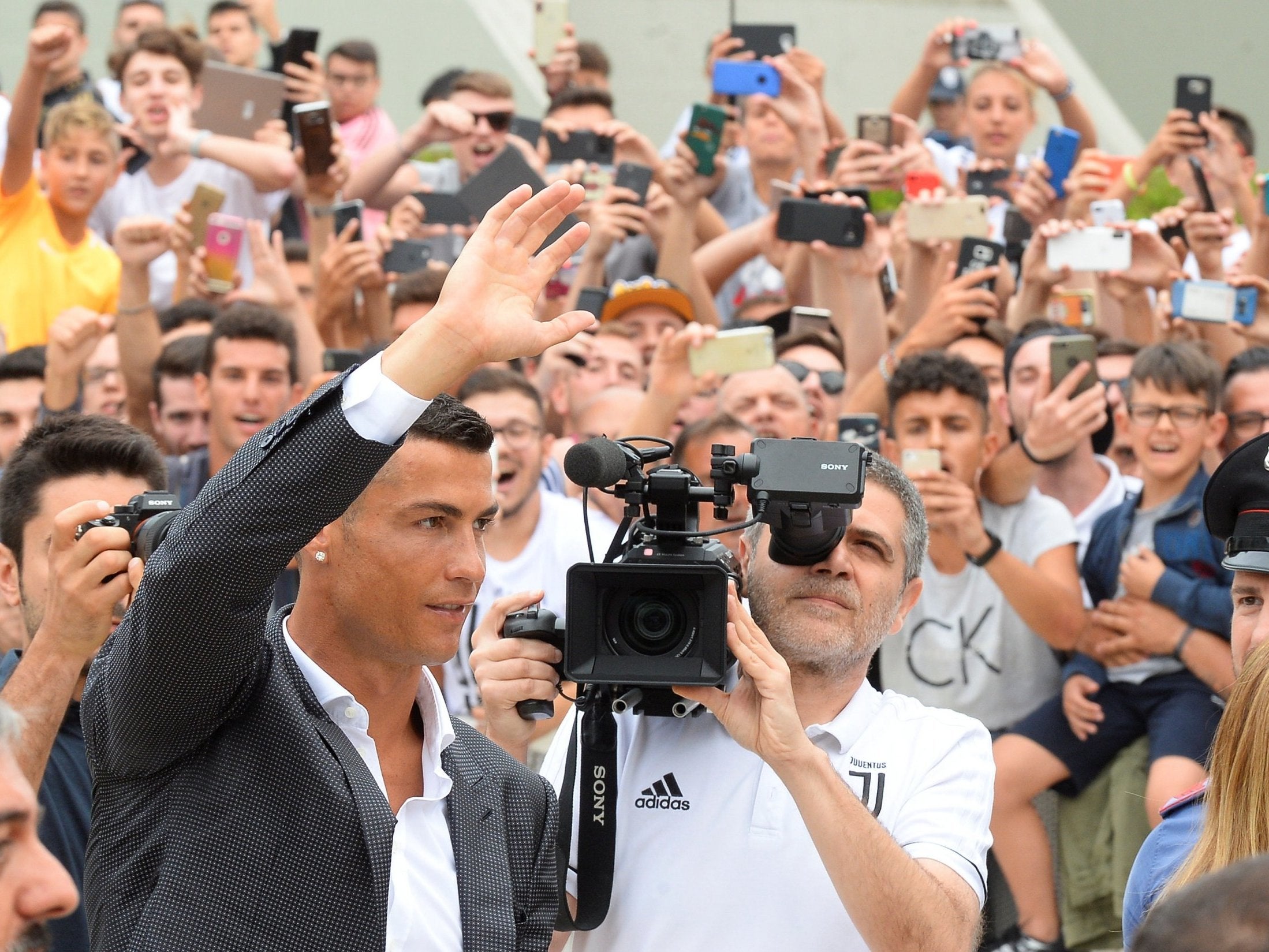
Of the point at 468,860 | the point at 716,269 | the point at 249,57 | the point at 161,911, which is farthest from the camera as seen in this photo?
the point at 249,57

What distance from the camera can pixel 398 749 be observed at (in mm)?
2494

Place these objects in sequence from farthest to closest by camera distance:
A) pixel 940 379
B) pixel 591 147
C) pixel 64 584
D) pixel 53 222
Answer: pixel 591 147, pixel 53 222, pixel 940 379, pixel 64 584

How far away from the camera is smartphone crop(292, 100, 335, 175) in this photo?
21.2 ft

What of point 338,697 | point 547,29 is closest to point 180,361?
point 338,697

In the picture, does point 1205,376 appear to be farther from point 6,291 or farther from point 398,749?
point 6,291

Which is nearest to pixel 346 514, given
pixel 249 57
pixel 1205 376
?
pixel 1205 376

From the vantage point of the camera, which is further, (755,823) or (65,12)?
(65,12)

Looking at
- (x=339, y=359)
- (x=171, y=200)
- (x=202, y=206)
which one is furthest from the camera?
(x=171, y=200)

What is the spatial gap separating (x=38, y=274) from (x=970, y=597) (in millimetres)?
4050

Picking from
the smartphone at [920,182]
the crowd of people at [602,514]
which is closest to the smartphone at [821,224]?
the crowd of people at [602,514]

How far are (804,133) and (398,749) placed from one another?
565cm

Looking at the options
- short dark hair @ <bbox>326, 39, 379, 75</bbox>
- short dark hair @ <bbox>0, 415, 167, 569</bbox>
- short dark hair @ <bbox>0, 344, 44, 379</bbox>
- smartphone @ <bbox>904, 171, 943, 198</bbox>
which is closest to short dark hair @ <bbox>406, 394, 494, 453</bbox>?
short dark hair @ <bbox>0, 415, 167, 569</bbox>

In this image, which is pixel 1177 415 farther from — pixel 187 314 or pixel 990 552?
pixel 187 314

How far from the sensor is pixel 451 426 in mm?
2434
